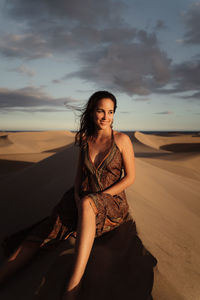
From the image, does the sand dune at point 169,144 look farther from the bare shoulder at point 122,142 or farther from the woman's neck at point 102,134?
the bare shoulder at point 122,142

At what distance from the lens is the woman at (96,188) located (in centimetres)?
196

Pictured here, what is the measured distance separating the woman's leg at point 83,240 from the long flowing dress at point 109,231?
0.08 m

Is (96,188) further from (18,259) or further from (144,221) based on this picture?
(18,259)

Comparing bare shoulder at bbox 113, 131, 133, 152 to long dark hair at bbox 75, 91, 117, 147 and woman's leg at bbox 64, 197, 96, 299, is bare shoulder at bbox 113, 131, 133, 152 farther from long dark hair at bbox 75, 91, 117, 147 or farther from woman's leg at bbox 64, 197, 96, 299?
woman's leg at bbox 64, 197, 96, 299

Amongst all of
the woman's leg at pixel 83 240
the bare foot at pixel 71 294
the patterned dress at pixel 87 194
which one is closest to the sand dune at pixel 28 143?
the patterned dress at pixel 87 194

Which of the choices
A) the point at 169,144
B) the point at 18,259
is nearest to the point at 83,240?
the point at 18,259

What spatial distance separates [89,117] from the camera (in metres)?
2.61

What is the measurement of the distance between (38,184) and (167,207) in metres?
2.48

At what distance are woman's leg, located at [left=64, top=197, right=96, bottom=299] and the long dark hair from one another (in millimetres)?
1017

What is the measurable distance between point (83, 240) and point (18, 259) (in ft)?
2.77

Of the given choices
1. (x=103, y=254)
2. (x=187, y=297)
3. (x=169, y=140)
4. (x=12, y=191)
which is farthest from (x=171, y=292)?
(x=169, y=140)

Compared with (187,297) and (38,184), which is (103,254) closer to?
(187,297)

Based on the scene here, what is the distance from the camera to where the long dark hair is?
7.81ft

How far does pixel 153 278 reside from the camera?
1687mm
